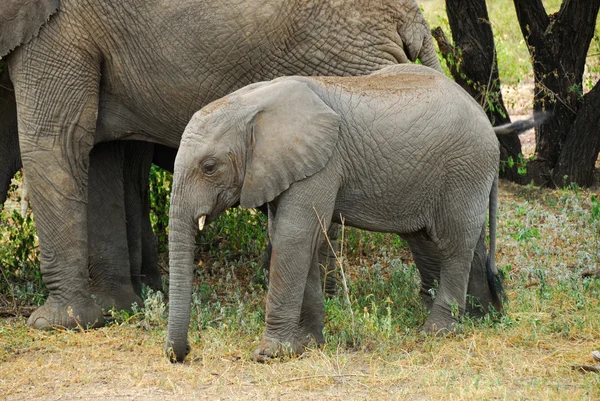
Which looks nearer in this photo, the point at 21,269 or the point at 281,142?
the point at 281,142

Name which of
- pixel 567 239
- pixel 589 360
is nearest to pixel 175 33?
pixel 589 360

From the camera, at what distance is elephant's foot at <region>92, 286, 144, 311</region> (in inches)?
271

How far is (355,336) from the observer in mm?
5793

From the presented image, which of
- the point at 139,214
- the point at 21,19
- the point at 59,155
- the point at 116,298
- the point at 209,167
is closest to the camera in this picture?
the point at 209,167

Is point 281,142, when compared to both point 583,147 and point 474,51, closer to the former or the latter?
point 474,51

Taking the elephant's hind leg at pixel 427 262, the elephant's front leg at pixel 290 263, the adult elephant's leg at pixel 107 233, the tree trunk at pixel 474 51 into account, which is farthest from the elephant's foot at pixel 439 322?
the tree trunk at pixel 474 51

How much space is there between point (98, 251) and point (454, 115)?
7.96 ft

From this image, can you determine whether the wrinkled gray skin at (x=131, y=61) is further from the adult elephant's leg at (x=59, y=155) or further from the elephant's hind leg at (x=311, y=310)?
the elephant's hind leg at (x=311, y=310)

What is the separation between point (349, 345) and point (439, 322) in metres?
0.51

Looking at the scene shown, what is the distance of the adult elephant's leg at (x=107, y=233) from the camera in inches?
273

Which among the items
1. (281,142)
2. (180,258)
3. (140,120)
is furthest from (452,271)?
(140,120)

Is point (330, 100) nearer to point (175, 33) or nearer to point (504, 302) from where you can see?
point (175, 33)

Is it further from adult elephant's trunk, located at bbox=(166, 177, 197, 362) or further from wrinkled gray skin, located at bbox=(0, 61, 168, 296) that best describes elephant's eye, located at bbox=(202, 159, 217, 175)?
wrinkled gray skin, located at bbox=(0, 61, 168, 296)

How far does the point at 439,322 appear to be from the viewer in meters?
6.02
